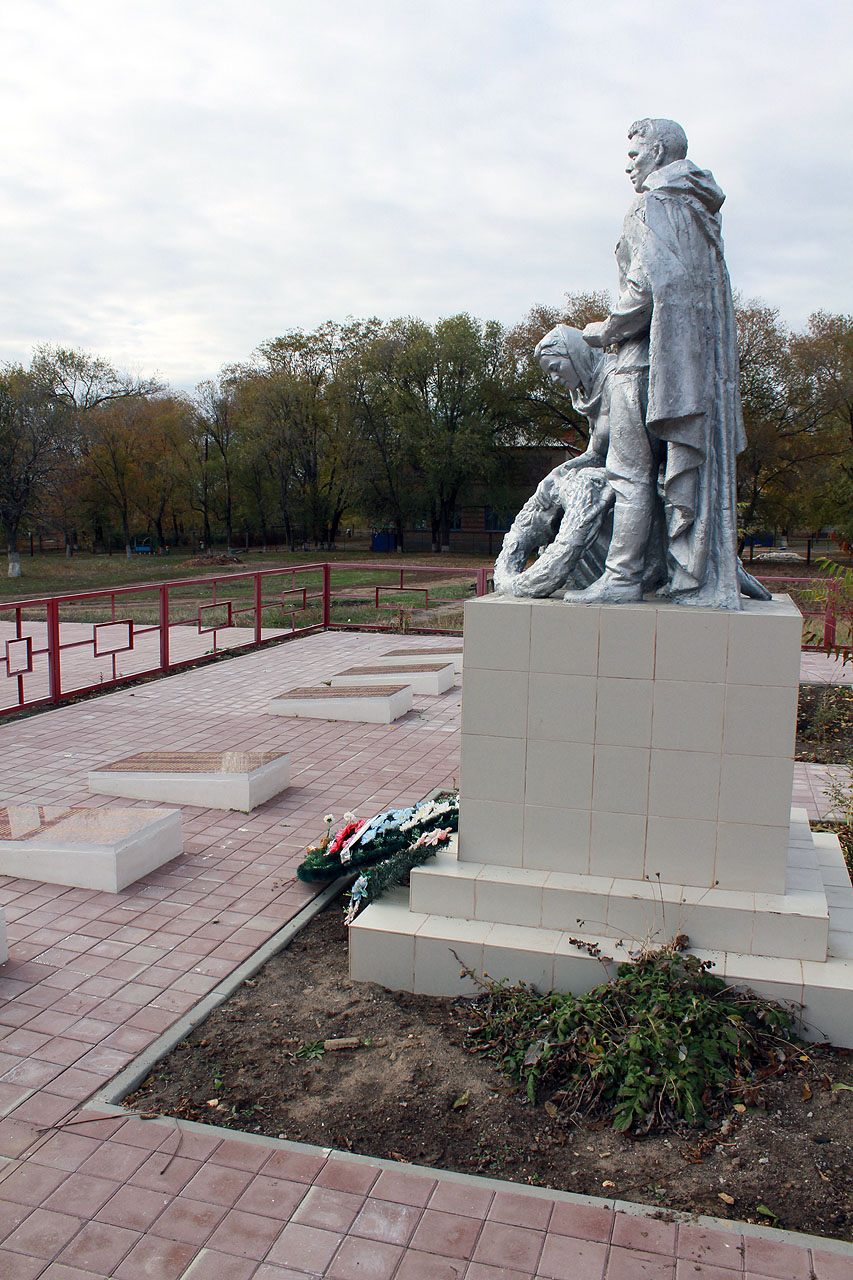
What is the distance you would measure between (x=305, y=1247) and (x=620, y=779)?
6.57 feet

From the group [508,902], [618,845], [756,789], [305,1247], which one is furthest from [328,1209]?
[756,789]

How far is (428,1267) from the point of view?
2320 mm

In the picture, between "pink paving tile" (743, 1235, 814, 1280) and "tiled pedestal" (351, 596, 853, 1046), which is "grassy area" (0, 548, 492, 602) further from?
"pink paving tile" (743, 1235, 814, 1280)

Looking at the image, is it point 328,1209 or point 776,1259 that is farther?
point 328,1209

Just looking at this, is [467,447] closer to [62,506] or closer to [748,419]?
[748,419]

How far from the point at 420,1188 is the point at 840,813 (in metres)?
4.28

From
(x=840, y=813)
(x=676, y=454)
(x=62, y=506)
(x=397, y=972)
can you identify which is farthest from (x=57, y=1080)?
(x=62, y=506)

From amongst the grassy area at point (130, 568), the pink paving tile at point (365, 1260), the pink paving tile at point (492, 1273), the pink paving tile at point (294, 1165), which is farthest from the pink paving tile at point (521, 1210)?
the grassy area at point (130, 568)

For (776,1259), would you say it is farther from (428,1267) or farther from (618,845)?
(618,845)

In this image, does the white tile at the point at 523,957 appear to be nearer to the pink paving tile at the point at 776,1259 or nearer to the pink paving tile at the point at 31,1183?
the pink paving tile at the point at 776,1259

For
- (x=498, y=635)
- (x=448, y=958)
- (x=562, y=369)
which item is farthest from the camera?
(x=562, y=369)

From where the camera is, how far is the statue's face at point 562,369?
4.20 m

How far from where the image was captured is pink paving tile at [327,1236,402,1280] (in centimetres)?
230

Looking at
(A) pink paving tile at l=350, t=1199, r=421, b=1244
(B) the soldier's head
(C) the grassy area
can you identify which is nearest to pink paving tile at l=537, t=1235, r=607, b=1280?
(A) pink paving tile at l=350, t=1199, r=421, b=1244
